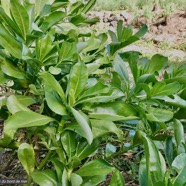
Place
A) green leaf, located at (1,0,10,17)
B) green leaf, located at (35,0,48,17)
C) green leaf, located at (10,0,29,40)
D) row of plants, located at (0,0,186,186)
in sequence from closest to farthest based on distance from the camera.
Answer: row of plants, located at (0,0,186,186) → green leaf, located at (10,0,29,40) → green leaf, located at (1,0,10,17) → green leaf, located at (35,0,48,17)

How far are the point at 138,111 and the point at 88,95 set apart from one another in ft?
0.44

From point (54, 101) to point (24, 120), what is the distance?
0.27ft

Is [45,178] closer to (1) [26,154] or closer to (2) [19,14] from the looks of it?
(1) [26,154]

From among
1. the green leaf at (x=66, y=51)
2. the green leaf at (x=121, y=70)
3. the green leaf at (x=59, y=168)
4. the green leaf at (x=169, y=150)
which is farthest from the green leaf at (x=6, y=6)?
the green leaf at (x=169, y=150)

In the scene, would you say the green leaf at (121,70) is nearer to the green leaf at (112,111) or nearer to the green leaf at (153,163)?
the green leaf at (112,111)

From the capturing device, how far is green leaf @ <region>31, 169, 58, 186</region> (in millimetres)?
875

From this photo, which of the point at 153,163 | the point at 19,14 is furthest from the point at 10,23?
the point at 153,163

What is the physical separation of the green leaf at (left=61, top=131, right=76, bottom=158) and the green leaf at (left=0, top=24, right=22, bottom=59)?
0.76ft

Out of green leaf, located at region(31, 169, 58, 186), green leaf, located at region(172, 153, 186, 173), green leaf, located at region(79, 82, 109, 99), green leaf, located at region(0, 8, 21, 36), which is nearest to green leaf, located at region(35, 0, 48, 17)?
green leaf, located at region(0, 8, 21, 36)

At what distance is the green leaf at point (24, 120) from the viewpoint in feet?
2.59

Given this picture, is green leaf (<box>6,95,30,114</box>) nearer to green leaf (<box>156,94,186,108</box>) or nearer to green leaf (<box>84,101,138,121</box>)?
green leaf (<box>84,101,138,121</box>)

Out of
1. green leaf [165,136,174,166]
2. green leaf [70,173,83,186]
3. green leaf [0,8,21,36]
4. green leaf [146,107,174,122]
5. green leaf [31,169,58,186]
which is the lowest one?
green leaf [165,136,174,166]

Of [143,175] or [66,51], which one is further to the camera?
[66,51]

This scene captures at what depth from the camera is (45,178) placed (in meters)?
0.89
